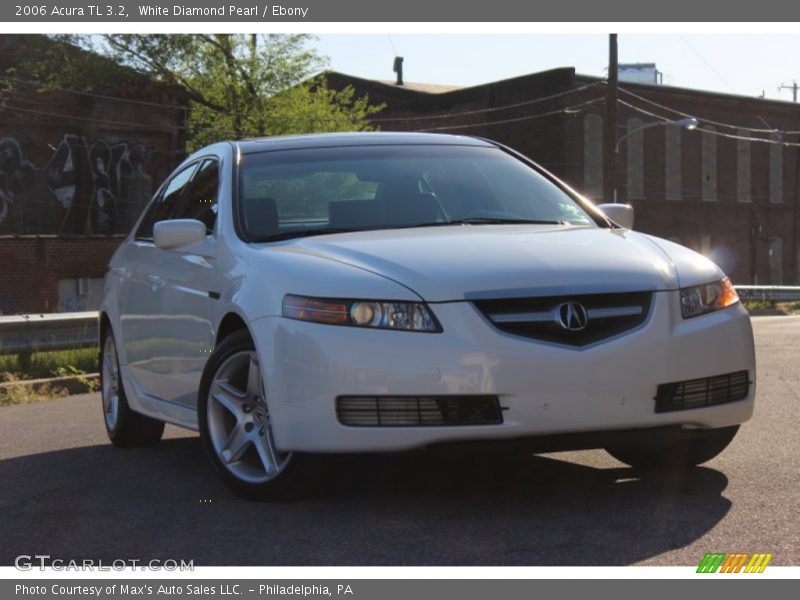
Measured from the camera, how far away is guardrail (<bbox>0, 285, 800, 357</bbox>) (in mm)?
13359

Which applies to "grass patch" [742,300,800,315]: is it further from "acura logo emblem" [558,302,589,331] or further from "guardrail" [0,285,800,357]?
"acura logo emblem" [558,302,589,331]

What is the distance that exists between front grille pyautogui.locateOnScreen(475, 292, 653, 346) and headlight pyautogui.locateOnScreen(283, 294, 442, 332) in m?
0.21

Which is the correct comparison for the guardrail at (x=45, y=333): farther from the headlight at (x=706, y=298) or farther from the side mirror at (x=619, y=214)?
the headlight at (x=706, y=298)

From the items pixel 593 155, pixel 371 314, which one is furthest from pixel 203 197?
pixel 593 155


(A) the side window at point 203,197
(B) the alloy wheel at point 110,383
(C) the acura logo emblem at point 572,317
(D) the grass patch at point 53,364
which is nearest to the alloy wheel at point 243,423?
(A) the side window at point 203,197

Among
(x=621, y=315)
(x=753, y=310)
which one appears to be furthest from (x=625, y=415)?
(x=753, y=310)

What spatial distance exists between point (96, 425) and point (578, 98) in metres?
43.2

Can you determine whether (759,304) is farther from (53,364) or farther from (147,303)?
(147,303)

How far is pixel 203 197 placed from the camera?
7.30 m

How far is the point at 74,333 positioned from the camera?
14219mm

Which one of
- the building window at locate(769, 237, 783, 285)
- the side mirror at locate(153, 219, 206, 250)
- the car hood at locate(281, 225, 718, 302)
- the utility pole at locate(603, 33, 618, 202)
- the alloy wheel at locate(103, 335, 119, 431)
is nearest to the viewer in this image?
the car hood at locate(281, 225, 718, 302)

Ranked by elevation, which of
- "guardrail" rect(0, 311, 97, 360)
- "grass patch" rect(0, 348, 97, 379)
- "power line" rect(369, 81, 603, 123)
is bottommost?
"grass patch" rect(0, 348, 97, 379)

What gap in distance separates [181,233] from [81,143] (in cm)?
3838

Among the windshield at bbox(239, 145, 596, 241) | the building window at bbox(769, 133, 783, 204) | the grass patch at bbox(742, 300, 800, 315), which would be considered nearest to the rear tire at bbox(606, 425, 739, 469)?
the windshield at bbox(239, 145, 596, 241)
